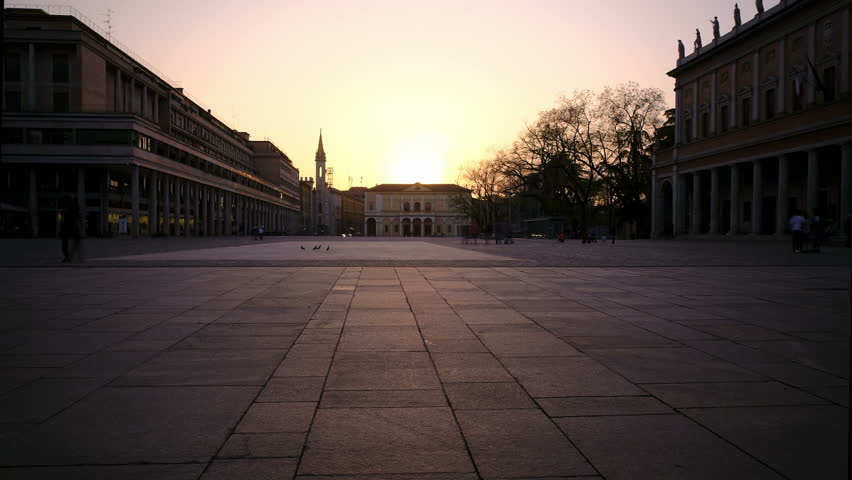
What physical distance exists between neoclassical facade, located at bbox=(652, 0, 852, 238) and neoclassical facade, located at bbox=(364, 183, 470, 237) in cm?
9489

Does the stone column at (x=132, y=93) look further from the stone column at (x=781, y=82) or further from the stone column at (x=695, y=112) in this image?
the stone column at (x=781, y=82)


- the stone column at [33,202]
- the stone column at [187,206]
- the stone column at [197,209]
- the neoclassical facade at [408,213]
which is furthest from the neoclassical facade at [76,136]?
the neoclassical facade at [408,213]

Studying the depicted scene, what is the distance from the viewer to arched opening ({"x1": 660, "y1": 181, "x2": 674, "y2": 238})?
54.4 m

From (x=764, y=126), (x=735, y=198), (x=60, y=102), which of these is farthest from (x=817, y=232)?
(x=60, y=102)

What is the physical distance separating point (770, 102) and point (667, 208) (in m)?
18.3

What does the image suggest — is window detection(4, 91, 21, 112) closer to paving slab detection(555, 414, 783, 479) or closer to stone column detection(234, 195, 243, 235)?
stone column detection(234, 195, 243, 235)

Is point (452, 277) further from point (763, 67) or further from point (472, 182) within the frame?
point (472, 182)

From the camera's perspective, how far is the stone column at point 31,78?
51938mm

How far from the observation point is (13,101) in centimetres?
5259

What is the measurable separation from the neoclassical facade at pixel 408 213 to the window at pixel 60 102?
96.0 metres

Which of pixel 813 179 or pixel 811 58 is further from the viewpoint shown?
pixel 811 58

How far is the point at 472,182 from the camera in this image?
80625mm

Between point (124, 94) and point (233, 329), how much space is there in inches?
2588

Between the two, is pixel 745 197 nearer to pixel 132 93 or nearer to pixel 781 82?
pixel 781 82
